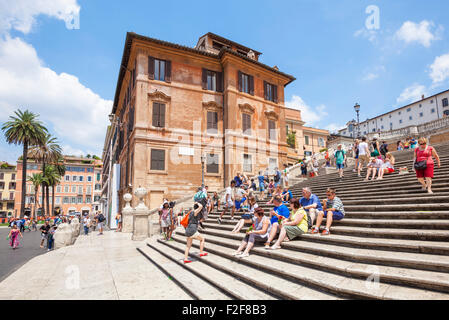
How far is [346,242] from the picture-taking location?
5254 millimetres

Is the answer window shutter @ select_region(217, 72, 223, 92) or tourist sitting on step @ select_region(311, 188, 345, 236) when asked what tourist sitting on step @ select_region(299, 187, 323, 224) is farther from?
window shutter @ select_region(217, 72, 223, 92)

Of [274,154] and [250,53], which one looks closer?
[274,154]

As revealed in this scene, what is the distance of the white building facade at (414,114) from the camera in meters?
53.9

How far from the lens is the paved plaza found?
4934 millimetres

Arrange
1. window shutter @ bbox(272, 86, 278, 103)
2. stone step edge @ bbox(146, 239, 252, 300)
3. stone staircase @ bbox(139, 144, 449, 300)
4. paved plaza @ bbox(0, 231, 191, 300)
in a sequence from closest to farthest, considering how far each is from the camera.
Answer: stone staircase @ bbox(139, 144, 449, 300), stone step edge @ bbox(146, 239, 252, 300), paved plaza @ bbox(0, 231, 191, 300), window shutter @ bbox(272, 86, 278, 103)

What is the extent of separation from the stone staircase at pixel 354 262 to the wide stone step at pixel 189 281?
0.06ft

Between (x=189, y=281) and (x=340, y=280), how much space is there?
3045 mm

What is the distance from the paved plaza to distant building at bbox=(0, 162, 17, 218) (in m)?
73.3

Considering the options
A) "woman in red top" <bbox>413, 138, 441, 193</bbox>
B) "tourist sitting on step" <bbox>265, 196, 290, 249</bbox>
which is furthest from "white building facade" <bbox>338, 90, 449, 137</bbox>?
"tourist sitting on step" <bbox>265, 196, 290, 249</bbox>
